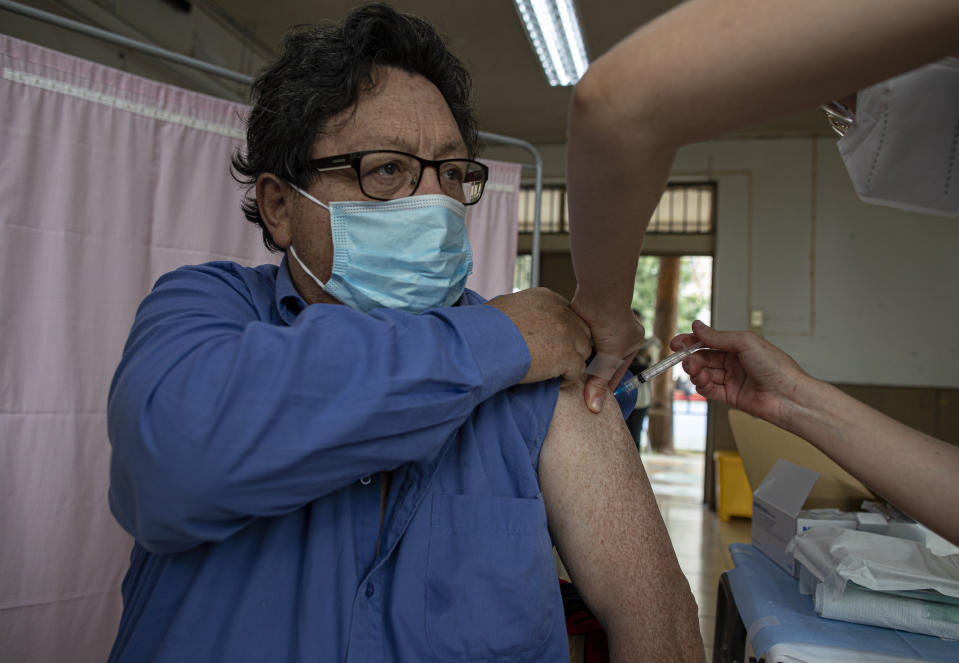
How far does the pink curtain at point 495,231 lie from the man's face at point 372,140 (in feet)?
4.88

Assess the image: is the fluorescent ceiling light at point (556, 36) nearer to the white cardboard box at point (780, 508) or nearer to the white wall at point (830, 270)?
the white wall at point (830, 270)

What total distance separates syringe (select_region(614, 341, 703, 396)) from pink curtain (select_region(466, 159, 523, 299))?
4.68 feet

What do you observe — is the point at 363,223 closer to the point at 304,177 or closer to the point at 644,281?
the point at 304,177

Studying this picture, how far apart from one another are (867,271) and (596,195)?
254 inches

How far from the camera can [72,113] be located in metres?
1.79

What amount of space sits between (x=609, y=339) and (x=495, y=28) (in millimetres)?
4192

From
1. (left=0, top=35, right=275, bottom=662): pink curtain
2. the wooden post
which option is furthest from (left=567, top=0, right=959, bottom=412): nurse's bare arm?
the wooden post

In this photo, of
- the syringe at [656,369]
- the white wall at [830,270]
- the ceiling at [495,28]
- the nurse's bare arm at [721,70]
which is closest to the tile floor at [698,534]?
the white wall at [830,270]

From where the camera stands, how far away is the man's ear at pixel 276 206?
43.8 inches

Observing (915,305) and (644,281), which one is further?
(644,281)

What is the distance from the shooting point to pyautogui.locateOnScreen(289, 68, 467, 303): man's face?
40.5 inches


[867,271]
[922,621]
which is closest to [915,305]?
[867,271]

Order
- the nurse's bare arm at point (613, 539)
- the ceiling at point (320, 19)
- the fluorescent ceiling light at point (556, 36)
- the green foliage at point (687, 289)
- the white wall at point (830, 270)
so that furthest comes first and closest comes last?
the green foliage at point (687, 289), the white wall at point (830, 270), the fluorescent ceiling light at point (556, 36), the ceiling at point (320, 19), the nurse's bare arm at point (613, 539)

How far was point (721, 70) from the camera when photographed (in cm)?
50
